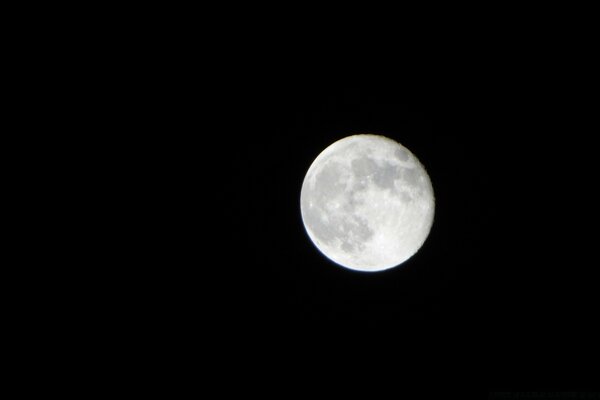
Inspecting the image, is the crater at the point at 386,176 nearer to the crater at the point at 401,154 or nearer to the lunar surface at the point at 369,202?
the lunar surface at the point at 369,202

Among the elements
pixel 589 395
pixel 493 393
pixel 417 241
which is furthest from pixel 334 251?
pixel 589 395

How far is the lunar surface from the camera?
11.8 ft

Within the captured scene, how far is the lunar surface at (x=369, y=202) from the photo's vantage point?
361 cm

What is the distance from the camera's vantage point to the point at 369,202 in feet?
11.7

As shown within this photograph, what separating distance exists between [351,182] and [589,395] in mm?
2809

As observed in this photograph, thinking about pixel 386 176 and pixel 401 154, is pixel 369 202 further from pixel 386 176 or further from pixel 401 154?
pixel 401 154

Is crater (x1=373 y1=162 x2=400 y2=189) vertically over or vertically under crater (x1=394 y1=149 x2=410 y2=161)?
under

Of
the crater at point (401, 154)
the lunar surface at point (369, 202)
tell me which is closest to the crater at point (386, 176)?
the lunar surface at point (369, 202)

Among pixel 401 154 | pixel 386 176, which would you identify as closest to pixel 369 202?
pixel 386 176

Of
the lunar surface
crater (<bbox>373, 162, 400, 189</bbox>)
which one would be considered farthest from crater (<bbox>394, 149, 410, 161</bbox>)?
crater (<bbox>373, 162, 400, 189</bbox>)

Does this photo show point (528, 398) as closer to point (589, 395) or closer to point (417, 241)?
point (589, 395)

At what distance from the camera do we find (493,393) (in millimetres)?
4129

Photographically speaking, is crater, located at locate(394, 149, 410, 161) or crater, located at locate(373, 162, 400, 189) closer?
crater, located at locate(373, 162, 400, 189)

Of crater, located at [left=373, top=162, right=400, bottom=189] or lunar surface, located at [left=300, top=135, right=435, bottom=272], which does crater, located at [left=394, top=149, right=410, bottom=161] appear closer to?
lunar surface, located at [left=300, top=135, right=435, bottom=272]
